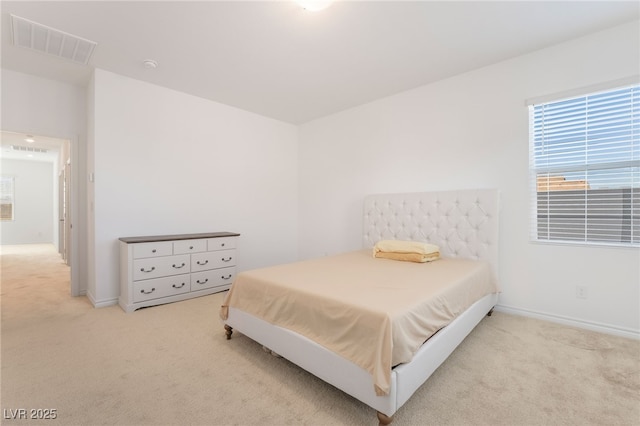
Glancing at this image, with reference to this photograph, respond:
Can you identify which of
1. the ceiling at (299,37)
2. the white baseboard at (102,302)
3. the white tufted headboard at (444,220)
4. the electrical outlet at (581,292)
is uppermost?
the ceiling at (299,37)

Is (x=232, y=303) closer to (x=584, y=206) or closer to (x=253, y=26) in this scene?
(x=253, y=26)

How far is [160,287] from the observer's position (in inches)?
126

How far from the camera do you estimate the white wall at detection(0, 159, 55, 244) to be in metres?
8.10

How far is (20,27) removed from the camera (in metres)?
2.35

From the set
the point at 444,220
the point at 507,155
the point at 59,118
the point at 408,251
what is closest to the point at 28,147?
the point at 59,118

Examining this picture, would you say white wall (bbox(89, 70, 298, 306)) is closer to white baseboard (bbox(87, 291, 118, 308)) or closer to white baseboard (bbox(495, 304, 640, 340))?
white baseboard (bbox(87, 291, 118, 308))

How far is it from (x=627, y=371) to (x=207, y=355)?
295cm

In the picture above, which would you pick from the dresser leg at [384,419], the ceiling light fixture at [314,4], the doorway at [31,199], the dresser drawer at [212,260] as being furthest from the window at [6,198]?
the dresser leg at [384,419]

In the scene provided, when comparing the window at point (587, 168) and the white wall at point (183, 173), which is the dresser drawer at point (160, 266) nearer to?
the white wall at point (183, 173)

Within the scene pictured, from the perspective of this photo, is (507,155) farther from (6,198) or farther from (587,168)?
(6,198)

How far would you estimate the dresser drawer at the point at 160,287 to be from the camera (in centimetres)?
304

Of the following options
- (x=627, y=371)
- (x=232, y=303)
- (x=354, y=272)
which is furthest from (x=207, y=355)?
(x=627, y=371)

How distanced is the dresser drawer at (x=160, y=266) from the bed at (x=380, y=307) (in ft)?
4.28

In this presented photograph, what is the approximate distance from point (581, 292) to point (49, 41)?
5.39 m
